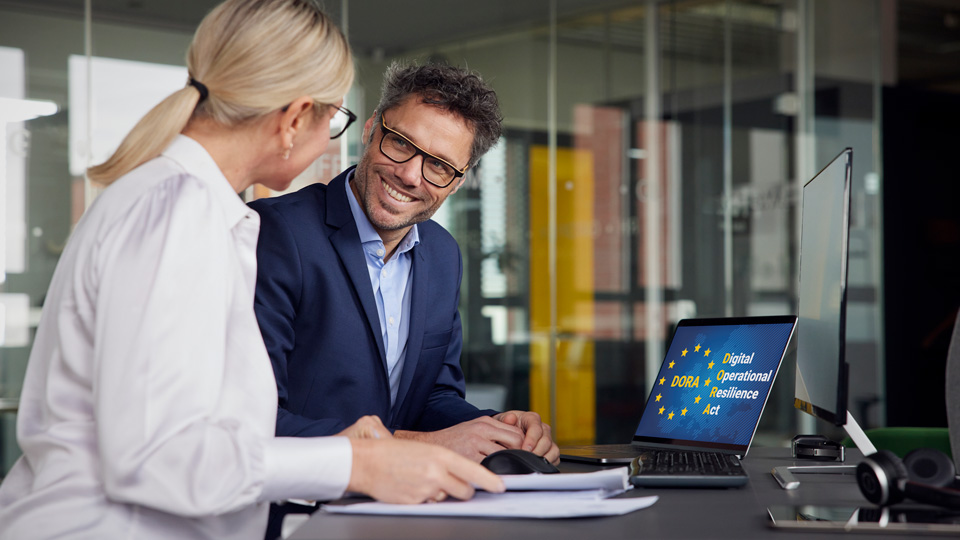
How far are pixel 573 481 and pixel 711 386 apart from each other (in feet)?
2.14

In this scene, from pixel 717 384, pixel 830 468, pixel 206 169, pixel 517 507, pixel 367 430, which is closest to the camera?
pixel 517 507

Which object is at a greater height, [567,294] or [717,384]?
[567,294]

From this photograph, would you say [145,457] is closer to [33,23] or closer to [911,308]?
[33,23]

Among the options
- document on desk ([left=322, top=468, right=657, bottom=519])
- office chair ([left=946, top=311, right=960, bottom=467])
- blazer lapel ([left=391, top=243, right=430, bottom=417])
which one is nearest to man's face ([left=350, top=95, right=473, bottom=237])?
blazer lapel ([left=391, top=243, right=430, bottom=417])

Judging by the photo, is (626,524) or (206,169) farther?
(206,169)

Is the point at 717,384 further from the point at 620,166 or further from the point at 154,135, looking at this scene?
the point at 620,166

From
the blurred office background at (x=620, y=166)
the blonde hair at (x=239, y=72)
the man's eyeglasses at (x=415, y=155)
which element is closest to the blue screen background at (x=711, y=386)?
the man's eyeglasses at (x=415, y=155)

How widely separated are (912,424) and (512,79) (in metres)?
3.87

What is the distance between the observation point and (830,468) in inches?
66.7

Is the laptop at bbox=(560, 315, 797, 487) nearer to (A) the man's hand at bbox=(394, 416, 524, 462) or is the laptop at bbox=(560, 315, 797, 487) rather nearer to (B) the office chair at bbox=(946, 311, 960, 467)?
(A) the man's hand at bbox=(394, 416, 524, 462)

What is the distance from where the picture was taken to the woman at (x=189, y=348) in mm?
1100

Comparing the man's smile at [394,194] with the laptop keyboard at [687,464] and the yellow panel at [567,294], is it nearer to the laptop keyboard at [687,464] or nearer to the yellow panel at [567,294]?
the laptop keyboard at [687,464]

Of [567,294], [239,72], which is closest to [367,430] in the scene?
[239,72]

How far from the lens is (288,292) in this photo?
1.85 meters
